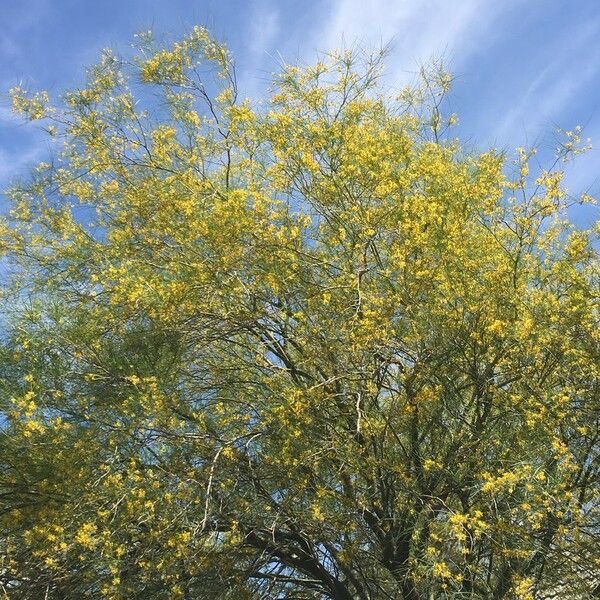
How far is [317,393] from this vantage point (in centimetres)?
540

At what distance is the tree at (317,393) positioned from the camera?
508 cm

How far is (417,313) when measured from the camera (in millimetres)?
5727

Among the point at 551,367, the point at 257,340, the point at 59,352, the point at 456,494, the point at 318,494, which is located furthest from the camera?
the point at 257,340

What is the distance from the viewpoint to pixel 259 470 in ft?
18.4

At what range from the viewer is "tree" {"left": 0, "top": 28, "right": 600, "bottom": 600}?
5.08m

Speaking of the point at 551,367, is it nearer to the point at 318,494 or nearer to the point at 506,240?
the point at 506,240

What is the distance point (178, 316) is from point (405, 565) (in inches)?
104

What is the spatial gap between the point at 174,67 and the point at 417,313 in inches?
144

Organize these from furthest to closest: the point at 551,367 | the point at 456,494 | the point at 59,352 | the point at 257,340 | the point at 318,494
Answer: the point at 257,340 → the point at 59,352 → the point at 456,494 → the point at 551,367 → the point at 318,494

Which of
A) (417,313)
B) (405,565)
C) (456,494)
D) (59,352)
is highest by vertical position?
(59,352)

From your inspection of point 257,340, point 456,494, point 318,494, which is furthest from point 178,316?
point 456,494

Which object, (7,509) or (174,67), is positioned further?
(174,67)

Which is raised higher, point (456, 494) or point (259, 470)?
point (259, 470)

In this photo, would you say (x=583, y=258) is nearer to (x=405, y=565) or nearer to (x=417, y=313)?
(x=417, y=313)
